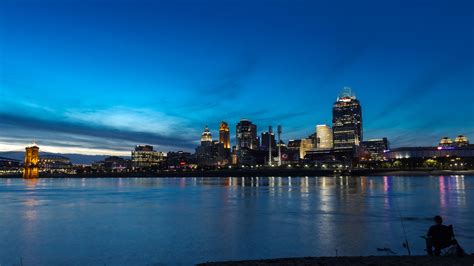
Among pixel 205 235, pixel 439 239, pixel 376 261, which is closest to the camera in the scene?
pixel 376 261

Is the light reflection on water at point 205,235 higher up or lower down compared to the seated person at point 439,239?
lower down

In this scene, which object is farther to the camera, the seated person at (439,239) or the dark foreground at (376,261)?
the seated person at (439,239)

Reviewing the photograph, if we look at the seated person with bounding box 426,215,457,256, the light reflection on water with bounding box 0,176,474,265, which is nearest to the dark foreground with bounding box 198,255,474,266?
the seated person with bounding box 426,215,457,256

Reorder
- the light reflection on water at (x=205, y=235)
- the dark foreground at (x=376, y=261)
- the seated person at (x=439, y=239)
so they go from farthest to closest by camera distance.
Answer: the light reflection on water at (x=205, y=235)
the seated person at (x=439, y=239)
the dark foreground at (x=376, y=261)

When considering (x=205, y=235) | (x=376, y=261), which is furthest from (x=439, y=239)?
(x=205, y=235)

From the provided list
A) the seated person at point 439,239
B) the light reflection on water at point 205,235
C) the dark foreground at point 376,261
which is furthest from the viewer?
the light reflection on water at point 205,235

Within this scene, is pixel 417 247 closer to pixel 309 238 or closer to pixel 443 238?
pixel 443 238

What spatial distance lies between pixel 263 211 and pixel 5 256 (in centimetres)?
2224

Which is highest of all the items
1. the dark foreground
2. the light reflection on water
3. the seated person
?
the seated person

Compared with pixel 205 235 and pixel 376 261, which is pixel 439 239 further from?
pixel 205 235

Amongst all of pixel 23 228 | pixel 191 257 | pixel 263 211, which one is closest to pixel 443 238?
pixel 191 257

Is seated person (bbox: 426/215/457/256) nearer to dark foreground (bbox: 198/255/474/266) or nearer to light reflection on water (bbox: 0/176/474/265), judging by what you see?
dark foreground (bbox: 198/255/474/266)

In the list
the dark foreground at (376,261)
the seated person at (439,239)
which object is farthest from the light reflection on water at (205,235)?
the dark foreground at (376,261)

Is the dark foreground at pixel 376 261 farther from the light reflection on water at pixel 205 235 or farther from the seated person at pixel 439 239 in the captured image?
the light reflection on water at pixel 205 235
